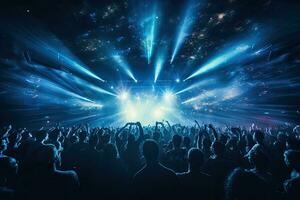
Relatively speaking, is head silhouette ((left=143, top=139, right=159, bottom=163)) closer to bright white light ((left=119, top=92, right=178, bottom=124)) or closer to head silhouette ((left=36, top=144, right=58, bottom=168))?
head silhouette ((left=36, top=144, right=58, bottom=168))

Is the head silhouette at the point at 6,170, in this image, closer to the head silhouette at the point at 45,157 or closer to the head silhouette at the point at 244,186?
the head silhouette at the point at 45,157

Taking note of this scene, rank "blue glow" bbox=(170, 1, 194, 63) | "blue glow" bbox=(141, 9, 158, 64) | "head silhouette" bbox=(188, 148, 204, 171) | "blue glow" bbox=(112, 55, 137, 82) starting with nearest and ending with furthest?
"head silhouette" bbox=(188, 148, 204, 171)
"blue glow" bbox=(170, 1, 194, 63)
"blue glow" bbox=(141, 9, 158, 64)
"blue glow" bbox=(112, 55, 137, 82)

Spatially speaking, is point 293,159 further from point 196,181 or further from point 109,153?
point 109,153

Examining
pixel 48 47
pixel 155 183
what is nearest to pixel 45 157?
pixel 155 183

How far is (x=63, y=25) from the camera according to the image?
26.2ft

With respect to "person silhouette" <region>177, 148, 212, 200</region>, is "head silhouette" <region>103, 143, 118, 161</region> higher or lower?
higher

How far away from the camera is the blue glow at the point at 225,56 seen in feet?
34.7

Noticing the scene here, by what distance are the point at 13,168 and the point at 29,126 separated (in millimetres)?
18414

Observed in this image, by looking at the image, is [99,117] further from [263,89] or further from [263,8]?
[263,8]

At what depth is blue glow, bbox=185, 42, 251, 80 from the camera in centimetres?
1056

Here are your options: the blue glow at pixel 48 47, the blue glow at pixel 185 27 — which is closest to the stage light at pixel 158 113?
the blue glow at pixel 48 47

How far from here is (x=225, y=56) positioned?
468 inches

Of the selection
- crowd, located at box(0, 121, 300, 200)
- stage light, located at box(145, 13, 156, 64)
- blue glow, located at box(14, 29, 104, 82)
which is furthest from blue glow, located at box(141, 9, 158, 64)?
crowd, located at box(0, 121, 300, 200)

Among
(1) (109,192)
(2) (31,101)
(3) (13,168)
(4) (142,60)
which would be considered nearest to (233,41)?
(4) (142,60)
